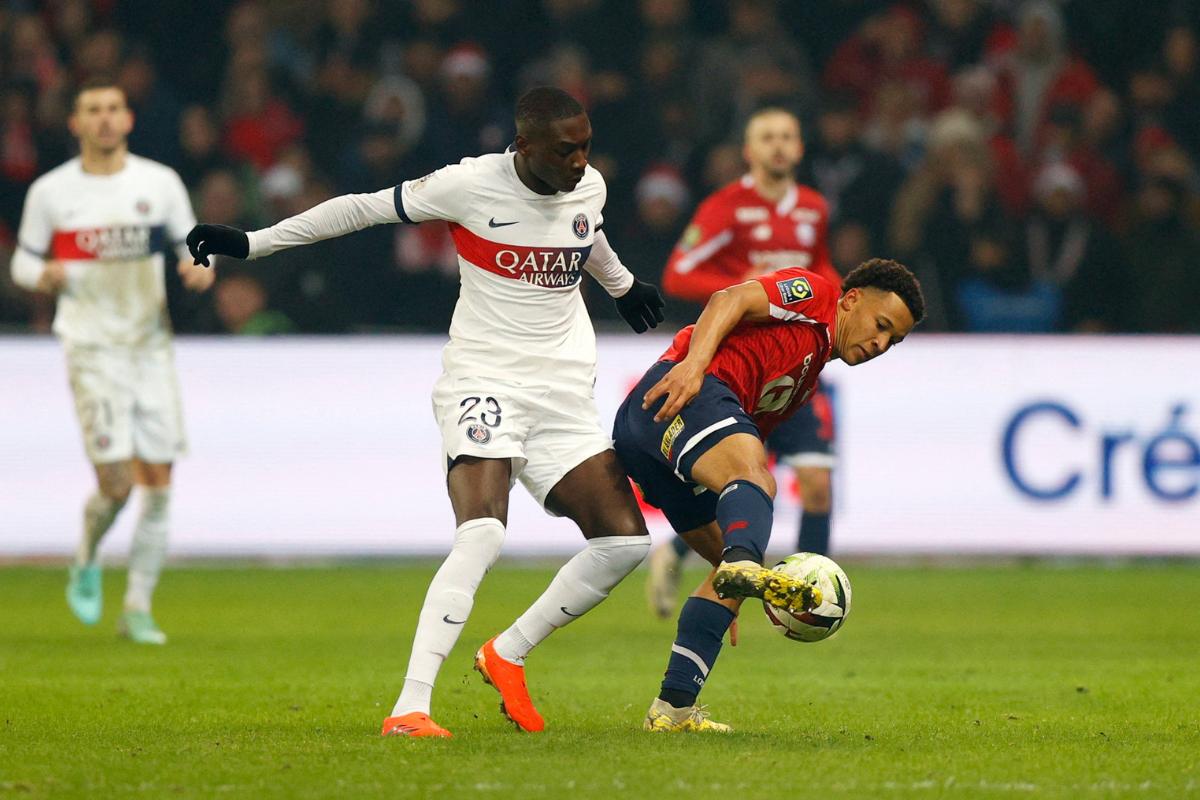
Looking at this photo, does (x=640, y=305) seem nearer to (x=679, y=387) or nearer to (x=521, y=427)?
(x=521, y=427)

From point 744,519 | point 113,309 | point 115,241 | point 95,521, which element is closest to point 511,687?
point 744,519

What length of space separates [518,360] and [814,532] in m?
3.00

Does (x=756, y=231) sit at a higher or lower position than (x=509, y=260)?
lower

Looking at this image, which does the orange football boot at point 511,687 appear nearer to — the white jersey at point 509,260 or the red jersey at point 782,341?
the white jersey at point 509,260

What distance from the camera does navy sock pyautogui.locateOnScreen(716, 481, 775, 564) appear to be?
19.1ft

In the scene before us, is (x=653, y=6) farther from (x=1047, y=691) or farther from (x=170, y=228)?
(x=1047, y=691)

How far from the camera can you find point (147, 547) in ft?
33.2

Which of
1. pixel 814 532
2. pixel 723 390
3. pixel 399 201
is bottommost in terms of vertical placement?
pixel 814 532

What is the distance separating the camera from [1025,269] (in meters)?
14.6

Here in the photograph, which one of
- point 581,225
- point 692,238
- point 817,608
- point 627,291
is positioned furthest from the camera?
point 692,238

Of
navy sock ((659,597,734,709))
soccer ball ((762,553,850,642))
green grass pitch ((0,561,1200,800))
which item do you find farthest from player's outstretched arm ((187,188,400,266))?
soccer ball ((762,553,850,642))

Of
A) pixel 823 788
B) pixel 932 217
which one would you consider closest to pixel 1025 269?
pixel 932 217

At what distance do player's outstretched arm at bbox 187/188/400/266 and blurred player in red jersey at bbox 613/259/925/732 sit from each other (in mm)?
1128

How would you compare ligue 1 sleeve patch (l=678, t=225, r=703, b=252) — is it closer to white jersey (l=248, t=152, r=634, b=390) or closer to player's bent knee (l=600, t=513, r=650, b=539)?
white jersey (l=248, t=152, r=634, b=390)
